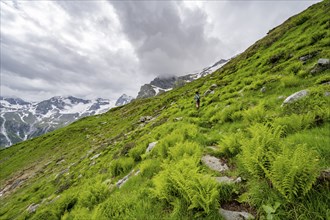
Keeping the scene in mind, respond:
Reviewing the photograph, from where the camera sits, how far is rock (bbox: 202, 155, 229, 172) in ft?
18.7

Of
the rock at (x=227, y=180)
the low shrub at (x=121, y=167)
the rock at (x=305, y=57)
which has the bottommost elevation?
the low shrub at (x=121, y=167)

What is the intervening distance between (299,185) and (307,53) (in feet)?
48.6

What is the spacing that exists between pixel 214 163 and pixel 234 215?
2.44 metres

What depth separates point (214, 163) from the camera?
20.0ft

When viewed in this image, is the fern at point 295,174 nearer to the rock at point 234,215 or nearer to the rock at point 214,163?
the rock at point 234,215

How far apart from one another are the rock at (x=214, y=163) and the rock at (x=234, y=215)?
1.84m

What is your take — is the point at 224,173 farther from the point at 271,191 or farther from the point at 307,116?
the point at 307,116

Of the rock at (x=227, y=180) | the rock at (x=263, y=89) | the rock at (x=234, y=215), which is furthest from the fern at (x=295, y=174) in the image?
the rock at (x=263, y=89)

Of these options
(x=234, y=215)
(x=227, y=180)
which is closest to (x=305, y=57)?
(x=227, y=180)

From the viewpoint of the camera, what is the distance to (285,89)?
10.6 m

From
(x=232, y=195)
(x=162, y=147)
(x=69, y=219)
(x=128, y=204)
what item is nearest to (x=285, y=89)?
(x=162, y=147)

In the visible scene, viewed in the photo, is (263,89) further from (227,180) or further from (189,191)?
(189,191)

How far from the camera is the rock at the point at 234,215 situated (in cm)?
357

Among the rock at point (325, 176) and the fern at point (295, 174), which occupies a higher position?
the fern at point (295, 174)
